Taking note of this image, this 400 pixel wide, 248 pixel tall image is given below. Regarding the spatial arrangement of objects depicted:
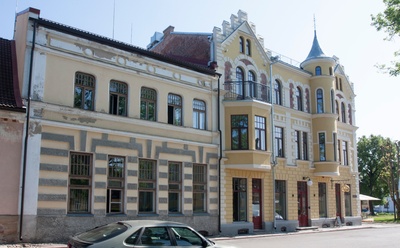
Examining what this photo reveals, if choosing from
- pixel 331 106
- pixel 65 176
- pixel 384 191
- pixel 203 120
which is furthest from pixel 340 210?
pixel 384 191

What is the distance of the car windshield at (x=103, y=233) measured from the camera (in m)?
8.83

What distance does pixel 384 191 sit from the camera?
73.5 meters

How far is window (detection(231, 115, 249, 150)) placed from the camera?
82.1 ft

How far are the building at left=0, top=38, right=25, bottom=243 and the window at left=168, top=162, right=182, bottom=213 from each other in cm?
766

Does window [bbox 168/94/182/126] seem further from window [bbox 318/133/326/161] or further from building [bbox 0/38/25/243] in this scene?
window [bbox 318/133/326/161]

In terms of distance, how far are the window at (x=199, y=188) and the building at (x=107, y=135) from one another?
55mm

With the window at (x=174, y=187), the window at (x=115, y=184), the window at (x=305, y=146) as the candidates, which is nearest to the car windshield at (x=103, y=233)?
the window at (x=115, y=184)

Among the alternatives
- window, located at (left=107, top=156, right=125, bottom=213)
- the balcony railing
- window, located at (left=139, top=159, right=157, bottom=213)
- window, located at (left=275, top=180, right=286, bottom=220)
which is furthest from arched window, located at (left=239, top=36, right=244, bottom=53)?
window, located at (left=107, top=156, right=125, bottom=213)

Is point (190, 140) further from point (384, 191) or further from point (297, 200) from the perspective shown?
point (384, 191)

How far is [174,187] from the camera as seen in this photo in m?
21.9

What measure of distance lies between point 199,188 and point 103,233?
1425cm

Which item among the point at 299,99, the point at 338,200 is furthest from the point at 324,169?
the point at 299,99

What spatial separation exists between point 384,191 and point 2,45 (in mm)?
69581

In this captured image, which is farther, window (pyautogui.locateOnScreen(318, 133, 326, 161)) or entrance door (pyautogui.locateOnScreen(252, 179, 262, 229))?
window (pyautogui.locateOnScreen(318, 133, 326, 161))
